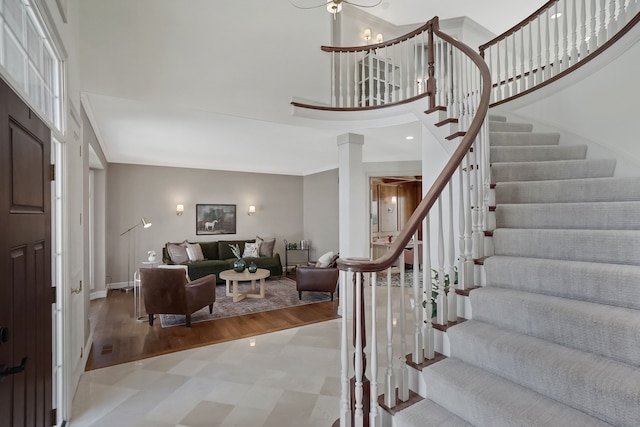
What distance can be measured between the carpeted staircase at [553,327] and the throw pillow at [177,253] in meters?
6.22

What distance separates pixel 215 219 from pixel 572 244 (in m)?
7.19

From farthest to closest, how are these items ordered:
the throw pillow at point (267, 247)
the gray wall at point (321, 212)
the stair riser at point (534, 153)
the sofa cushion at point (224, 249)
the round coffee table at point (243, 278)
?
the throw pillow at point (267, 247) → the gray wall at point (321, 212) → the sofa cushion at point (224, 249) → the round coffee table at point (243, 278) → the stair riser at point (534, 153)

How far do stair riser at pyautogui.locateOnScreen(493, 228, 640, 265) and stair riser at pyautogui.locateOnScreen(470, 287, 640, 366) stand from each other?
344 mm

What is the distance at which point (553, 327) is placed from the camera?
149 cm

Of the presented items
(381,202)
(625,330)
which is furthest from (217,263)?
(625,330)


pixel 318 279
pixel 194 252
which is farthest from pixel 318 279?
pixel 194 252

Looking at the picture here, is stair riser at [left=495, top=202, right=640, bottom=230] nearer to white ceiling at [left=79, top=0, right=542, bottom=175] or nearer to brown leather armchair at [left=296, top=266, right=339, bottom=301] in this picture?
white ceiling at [left=79, top=0, right=542, bottom=175]

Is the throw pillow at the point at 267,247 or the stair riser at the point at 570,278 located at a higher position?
the stair riser at the point at 570,278

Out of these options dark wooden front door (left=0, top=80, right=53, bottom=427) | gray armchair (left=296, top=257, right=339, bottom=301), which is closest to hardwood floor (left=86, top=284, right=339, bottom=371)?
gray armchair (left=296, top=257, right=339, bottom=301)

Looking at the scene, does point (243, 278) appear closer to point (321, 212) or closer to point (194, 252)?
point (194, 252)

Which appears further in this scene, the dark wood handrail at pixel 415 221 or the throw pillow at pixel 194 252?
the throw pillow at pixel 194 252

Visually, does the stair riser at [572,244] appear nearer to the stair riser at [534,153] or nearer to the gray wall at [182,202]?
the stair riser at [534,153]

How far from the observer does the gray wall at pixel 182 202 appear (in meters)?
6.52

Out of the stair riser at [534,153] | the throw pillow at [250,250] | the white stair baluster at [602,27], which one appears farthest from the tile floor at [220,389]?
the throw pillow at [250,250]
